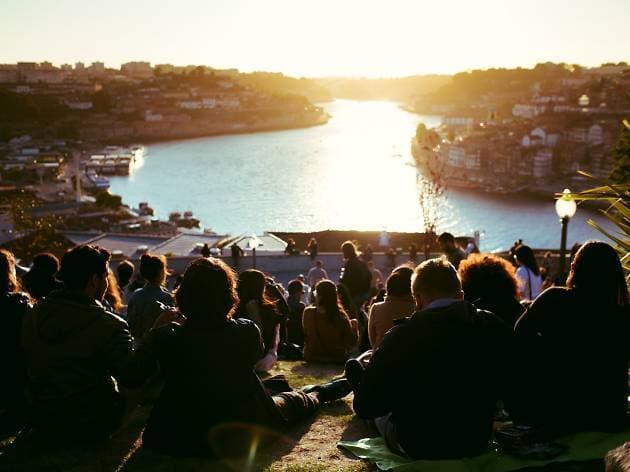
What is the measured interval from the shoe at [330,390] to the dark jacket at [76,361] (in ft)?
2.54

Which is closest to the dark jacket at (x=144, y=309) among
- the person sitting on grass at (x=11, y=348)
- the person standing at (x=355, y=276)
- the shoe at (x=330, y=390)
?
the person sitting on grass at (x=11, y=348)

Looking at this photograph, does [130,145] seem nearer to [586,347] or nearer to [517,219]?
[517,219]

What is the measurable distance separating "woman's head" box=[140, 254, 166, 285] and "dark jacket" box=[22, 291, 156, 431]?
0.76 metres

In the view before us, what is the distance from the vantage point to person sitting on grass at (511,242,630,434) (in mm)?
2164

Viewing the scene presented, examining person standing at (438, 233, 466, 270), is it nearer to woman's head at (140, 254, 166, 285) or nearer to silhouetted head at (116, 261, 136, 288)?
silhouetted head at (116, 261, 136, 288)

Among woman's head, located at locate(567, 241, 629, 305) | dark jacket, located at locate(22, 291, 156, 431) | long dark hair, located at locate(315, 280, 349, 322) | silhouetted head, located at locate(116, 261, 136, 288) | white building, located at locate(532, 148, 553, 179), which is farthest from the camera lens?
white building, located at locate(532, 148, 553, 179)

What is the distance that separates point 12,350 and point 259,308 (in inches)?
44.9

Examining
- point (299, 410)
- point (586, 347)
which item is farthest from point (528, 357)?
point (299, 410)

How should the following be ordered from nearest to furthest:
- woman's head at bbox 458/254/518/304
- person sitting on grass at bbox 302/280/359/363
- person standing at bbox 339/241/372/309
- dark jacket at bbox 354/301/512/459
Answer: dark jacket at bbox 354/301/512/459 < woman's head at bbox 458/254/518/304 < person sitting on grass at bbox 302/280/359/363 < person standing at bbox 339/241/372/309

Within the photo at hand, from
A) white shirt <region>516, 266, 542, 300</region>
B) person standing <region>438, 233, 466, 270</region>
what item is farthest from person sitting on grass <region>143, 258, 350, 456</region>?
white shirt <region>516, 266, 542, 300</region>

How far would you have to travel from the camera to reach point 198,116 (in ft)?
349

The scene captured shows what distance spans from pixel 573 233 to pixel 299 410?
3790 centimetres

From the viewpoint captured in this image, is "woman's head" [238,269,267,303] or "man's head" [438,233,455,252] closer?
"woman's head" [238,269,267,303]

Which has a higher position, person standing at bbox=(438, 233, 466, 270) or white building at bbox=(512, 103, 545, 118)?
white building at bbox=(512, 103, 545, 118)
